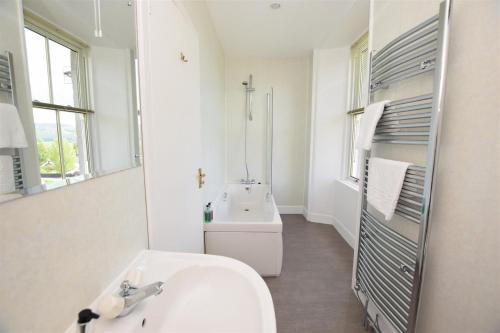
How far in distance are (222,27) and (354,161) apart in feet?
8.28

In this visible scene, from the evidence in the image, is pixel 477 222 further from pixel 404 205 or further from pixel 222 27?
pixel 222 27

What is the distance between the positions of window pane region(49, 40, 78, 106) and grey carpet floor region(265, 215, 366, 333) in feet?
5.99

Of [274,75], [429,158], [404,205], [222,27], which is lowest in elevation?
[404,205]

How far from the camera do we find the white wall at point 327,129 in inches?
126

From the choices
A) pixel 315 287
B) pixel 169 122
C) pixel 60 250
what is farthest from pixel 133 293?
pixel 315 287

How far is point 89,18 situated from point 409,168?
5.01 ft

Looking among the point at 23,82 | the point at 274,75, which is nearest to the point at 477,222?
the point at 23,82

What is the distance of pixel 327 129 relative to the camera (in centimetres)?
329

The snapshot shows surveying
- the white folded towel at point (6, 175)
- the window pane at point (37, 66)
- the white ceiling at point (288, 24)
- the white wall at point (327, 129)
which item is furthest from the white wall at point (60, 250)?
the white wall at point (327, 129)

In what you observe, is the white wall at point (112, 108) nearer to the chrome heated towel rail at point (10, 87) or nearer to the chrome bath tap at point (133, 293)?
the chrome heated towel rail at point (10, 87)

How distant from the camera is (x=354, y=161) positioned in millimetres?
3125

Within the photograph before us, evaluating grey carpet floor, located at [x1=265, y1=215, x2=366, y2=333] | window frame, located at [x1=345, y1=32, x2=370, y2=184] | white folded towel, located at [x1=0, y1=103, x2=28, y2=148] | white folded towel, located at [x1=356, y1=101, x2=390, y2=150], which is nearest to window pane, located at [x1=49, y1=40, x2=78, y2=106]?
white folded towel, located at [x1=0, y1=103, x2=28, y2=148]

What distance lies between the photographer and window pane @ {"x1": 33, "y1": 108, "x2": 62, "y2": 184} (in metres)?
0.53

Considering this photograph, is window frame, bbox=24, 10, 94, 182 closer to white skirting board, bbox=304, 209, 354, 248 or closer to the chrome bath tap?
the chrome bath tap
